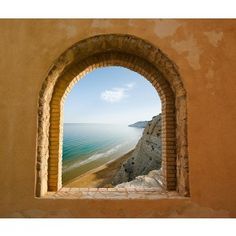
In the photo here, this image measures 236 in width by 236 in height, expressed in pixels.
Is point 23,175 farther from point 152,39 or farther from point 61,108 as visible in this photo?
point 152,39

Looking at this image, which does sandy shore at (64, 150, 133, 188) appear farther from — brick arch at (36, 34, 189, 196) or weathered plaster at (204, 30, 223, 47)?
weathered plaster at (204, 30, 223, 47)

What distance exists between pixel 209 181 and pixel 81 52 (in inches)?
108

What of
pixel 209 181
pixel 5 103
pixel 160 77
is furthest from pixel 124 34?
pixel 209 181

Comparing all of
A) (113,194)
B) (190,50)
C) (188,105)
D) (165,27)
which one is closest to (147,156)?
(113,194)

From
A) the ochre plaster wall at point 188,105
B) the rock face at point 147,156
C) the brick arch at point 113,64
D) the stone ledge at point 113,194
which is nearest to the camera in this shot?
the ochre plaster wall at point 188,105

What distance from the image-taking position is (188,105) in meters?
3.58

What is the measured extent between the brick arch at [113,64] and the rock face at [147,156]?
6.73 meters

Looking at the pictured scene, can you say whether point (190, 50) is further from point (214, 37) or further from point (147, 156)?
point (147, 156)

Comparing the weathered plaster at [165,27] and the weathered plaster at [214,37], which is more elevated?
the weathered plaster at [165,27]

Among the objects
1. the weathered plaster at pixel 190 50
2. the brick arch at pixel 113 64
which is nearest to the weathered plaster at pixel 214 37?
the weathered plaster at pixel 190 50

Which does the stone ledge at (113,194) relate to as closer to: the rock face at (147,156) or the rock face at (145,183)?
the rock face at (145,183)

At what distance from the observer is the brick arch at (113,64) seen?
3664 millimetres

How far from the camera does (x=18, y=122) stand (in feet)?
11.5

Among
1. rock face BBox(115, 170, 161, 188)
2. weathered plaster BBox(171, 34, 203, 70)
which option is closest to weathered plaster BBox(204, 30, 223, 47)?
weathered plaster BBox(171, 34, 203, 70)
